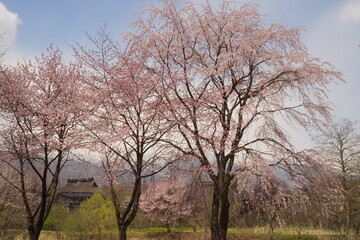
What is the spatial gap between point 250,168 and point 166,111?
10.8 ft

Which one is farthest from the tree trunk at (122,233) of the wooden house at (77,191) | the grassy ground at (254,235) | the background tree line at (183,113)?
the wooden house at (77,191)

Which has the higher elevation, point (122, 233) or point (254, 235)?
point (122, 233)

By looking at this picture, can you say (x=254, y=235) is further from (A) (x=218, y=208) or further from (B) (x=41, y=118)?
(B) (x=41, y=118)

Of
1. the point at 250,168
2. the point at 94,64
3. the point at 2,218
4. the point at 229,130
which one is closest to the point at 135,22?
the point at 94,64

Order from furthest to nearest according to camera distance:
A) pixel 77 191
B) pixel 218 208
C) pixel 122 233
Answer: pixel 77 191 < pixel 218 208 < pixel 122 233

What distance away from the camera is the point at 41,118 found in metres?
9.95

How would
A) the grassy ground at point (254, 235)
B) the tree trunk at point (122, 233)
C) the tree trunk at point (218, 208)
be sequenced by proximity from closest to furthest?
the tree trunk at point (122, 233) → the tree trunk at point (218, 208) → the grassy ground at point (254, 235)

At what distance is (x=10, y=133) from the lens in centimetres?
1034

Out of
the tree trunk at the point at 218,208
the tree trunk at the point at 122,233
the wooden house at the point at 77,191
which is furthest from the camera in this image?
the wooden house at the point at 77,191

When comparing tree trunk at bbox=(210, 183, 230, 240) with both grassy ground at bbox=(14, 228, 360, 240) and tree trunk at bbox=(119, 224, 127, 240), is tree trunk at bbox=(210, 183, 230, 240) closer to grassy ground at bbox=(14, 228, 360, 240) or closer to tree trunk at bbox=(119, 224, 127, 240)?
tree trunk at bbox=(119, 224, 127, 240)

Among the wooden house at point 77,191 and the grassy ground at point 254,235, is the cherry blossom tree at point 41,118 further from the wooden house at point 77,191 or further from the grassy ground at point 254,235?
the wooden house at point 77,191

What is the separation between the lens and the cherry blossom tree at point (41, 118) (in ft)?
32.3

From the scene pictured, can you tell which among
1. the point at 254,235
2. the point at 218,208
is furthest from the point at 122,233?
the point at 254,235

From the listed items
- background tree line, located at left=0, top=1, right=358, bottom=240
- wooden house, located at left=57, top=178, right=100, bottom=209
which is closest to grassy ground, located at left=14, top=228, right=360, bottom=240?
background tree line, located at left=0, top=1, right=358, bottom=240
